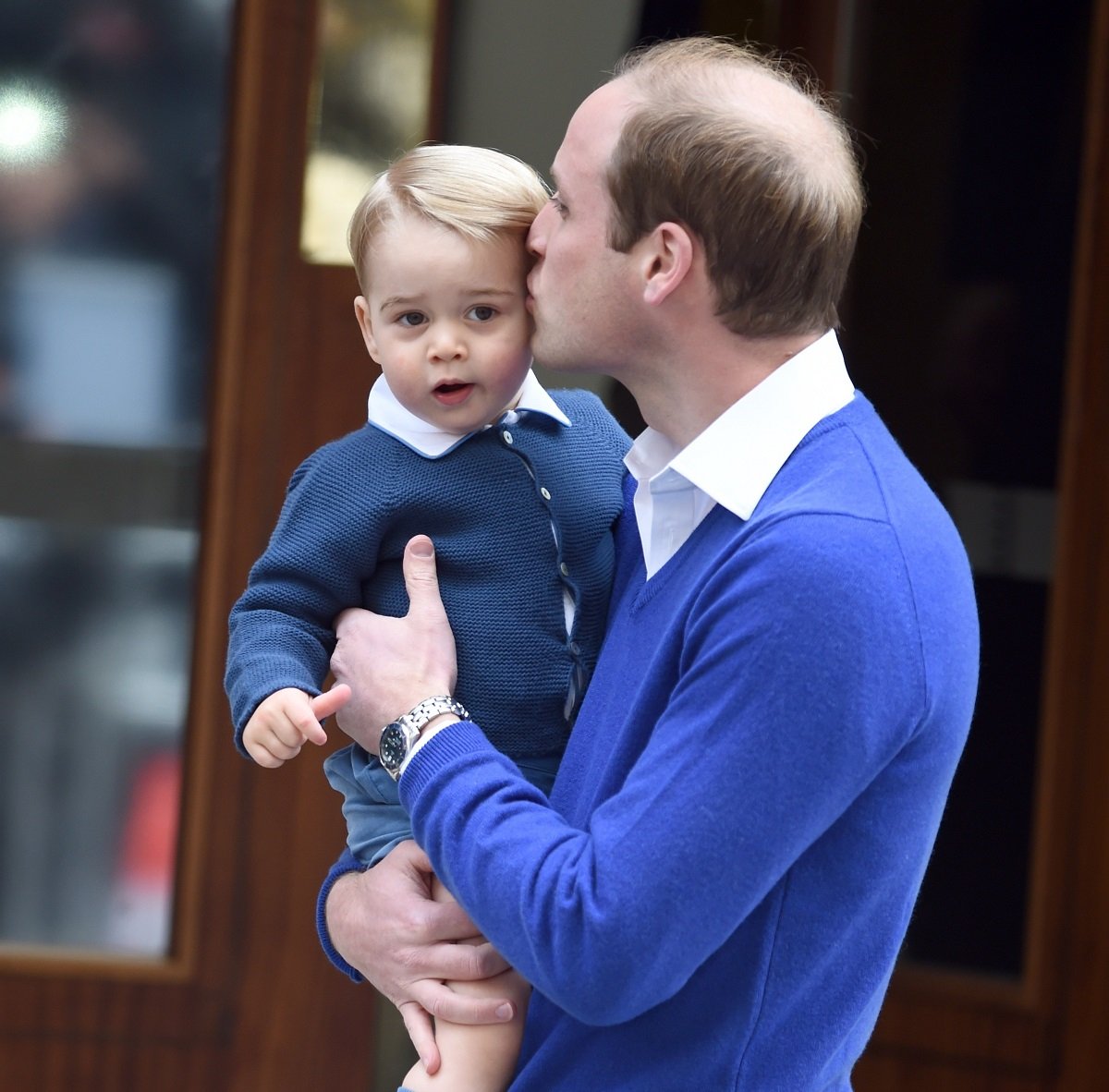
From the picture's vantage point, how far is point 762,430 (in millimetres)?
1283

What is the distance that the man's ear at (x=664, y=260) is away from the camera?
51.1 inches

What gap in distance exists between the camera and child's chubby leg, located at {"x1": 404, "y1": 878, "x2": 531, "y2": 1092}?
1.38 metres

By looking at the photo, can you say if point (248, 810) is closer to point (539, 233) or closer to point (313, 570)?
point (313, 570)

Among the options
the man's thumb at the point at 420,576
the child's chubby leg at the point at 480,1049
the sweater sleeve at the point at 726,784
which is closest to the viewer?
the sweater sleeve at the point at 726,784

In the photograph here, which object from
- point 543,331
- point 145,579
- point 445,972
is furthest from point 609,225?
point 145,579

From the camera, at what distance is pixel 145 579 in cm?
304

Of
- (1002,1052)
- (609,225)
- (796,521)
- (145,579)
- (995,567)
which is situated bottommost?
(1002,1052)

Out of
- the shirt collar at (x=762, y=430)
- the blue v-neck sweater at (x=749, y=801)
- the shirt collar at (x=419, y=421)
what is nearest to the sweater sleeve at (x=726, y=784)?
the blue v-neck sweater at (x=749, y=801)

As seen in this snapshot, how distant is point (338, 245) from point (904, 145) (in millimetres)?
1045

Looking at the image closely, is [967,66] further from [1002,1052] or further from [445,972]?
[445,972]

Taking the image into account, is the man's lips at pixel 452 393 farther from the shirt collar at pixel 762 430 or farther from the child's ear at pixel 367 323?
the shirt collar at pixel 762 430

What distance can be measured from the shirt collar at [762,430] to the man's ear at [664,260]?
0.11 m

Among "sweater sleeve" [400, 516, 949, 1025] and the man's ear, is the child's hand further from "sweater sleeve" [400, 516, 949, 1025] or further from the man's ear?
the man's ear

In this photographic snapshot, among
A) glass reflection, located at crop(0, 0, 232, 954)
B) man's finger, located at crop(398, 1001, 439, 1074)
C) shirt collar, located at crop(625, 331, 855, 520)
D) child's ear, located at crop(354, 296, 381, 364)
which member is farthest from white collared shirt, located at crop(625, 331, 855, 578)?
glass reflection, located at crop(0, 0, 232, 954)
